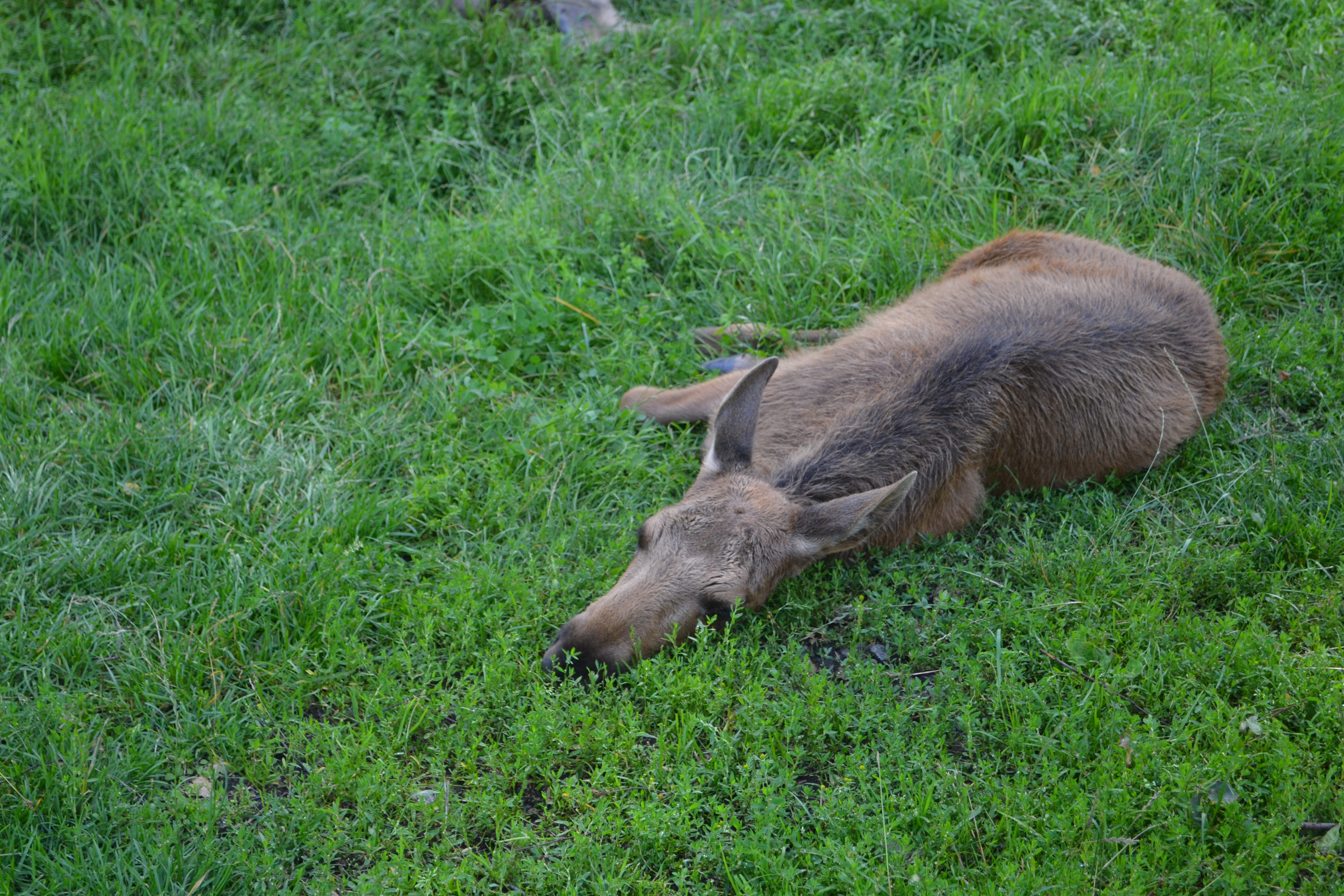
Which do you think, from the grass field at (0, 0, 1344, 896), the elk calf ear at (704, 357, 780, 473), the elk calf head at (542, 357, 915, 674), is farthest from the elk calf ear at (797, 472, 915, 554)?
the elk calf ear at (704, 357, 780, 473)

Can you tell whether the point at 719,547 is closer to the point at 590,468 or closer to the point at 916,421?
the point at 590,468

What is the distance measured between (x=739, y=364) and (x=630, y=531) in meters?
1.31

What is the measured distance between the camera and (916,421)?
471 cm

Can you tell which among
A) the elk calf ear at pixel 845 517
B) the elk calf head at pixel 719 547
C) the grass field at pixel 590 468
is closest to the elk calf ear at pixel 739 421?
the elk calf head at pixel 719 547

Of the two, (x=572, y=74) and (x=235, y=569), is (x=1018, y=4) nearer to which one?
(x=572, y=74)

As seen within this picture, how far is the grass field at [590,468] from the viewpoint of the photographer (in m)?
3.47

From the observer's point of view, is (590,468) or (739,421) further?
(590,468)

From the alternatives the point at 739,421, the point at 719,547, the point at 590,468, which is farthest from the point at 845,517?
the point at 590,468

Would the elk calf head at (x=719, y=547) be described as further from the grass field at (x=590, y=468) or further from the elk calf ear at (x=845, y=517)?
the grass field at (x=590, y=468)

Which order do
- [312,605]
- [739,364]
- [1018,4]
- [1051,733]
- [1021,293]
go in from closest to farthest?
[1051,733] < [312,605] < [1021,293] < [739,364] < [1018,4]

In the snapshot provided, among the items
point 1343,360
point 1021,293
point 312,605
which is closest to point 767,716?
point 312,605

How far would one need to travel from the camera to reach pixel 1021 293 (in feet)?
17.0

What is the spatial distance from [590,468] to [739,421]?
0.85m

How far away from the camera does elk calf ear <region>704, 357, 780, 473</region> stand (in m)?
4.51
